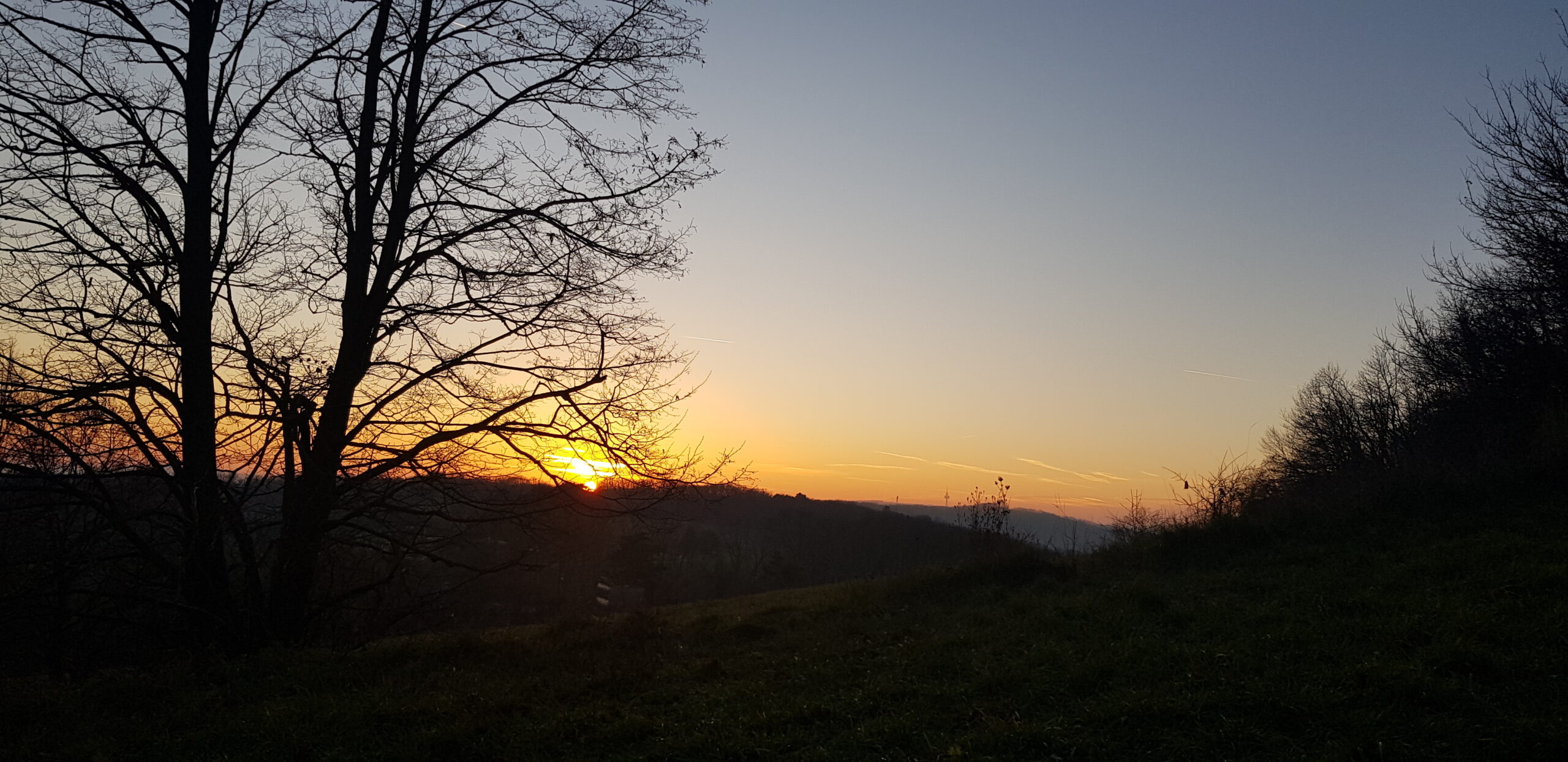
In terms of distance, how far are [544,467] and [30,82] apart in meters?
6.38

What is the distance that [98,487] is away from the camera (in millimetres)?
7434

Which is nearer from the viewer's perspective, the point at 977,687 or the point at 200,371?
the point at 977,687

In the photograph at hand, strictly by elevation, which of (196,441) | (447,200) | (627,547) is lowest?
(627,547)

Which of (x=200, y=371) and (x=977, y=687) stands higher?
(x=200, y=371)

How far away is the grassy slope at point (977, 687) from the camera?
203 inches

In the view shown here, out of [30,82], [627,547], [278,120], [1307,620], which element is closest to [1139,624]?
[1307,620]

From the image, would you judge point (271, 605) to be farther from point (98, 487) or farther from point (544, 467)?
point (544, 467)

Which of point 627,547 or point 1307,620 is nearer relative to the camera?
point 1307,620

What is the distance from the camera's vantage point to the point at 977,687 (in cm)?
641

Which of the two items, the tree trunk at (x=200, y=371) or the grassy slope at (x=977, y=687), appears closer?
the grassy slope at (x=977, y=687)

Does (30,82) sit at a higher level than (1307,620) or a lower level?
higher

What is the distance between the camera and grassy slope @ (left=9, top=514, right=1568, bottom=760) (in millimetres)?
5145

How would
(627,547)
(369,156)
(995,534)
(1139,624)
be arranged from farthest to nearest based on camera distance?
(627,547) → (995,534) → (369,156) → (1139,624)

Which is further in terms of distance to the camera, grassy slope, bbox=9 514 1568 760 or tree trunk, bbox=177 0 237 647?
tree trunk, bbox=177 0 237 647
